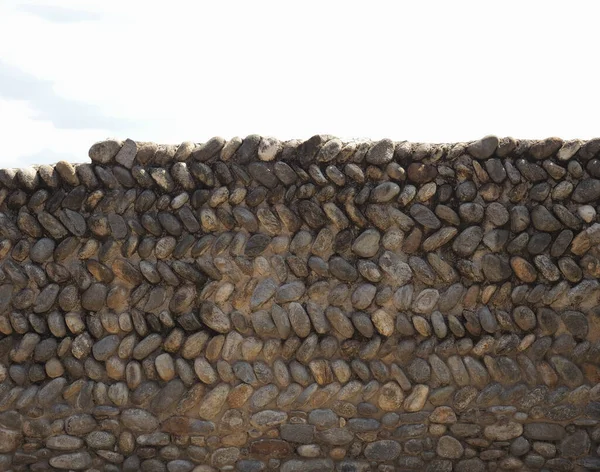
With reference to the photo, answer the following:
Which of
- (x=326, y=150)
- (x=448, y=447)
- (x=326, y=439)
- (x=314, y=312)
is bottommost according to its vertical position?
(x=448, y=447)

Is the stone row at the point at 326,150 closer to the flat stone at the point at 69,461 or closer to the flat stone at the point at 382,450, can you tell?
the flat stone at the point at 382,450

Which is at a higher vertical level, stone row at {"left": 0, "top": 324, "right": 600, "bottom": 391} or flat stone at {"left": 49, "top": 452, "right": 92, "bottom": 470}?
stone row at {"left": 0, "top": 324, "right": 600, "bottom": 391}

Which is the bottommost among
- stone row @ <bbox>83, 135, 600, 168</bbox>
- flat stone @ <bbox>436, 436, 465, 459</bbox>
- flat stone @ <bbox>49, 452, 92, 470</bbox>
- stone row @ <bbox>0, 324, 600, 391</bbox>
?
flat stone @ <bbox>436, 436, 465, 459</bbox>

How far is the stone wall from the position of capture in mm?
5316

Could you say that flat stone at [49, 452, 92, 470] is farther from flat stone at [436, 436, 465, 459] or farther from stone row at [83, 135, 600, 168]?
flat stone at [436, 436, 465, 459]

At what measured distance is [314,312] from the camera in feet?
17.5

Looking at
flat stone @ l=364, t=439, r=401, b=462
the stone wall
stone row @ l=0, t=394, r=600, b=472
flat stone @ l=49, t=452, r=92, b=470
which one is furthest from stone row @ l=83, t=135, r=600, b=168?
flat stone @ l=49, t=452, r=92, b=470

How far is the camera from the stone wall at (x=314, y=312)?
5.32 m

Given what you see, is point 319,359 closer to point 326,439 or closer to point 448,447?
point 326,439

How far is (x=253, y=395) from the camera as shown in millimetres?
5367

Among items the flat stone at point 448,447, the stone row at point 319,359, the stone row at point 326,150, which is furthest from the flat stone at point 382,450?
the stone row at point 326,150

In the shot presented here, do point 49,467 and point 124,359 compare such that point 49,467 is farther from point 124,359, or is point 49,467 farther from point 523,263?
point 523,263

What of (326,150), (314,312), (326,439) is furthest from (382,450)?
(326,150)

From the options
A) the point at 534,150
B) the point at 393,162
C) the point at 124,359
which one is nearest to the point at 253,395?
the point at 124,359
